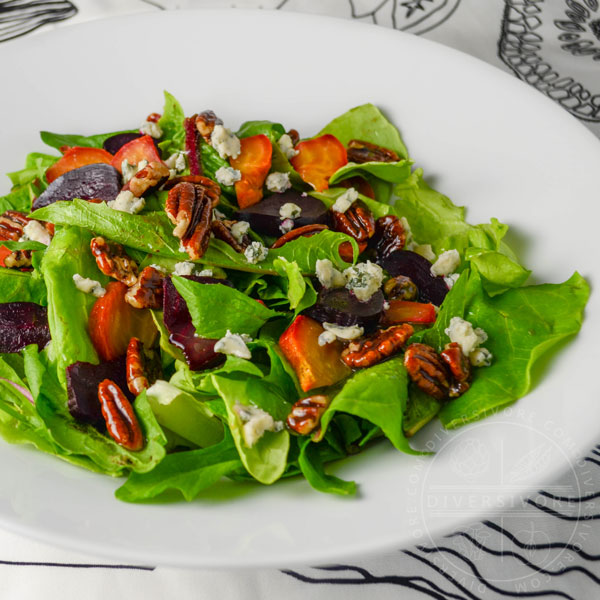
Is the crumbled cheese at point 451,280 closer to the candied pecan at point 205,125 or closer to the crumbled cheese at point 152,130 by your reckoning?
the candied pecan at point 205,125

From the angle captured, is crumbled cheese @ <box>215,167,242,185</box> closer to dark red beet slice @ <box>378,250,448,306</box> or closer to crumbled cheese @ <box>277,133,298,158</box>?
crumbled cheese @ <box>277,133,298,158</box>

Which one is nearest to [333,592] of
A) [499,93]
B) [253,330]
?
[253,330]

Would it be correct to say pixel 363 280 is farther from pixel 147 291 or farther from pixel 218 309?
pixel 147 291

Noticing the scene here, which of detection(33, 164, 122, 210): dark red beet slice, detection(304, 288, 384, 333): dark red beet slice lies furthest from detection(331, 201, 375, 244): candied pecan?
detection(33, 164, 122, 210): dark red beet slice

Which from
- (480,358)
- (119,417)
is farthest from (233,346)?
(480,358)

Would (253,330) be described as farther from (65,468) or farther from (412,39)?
(412,39)
